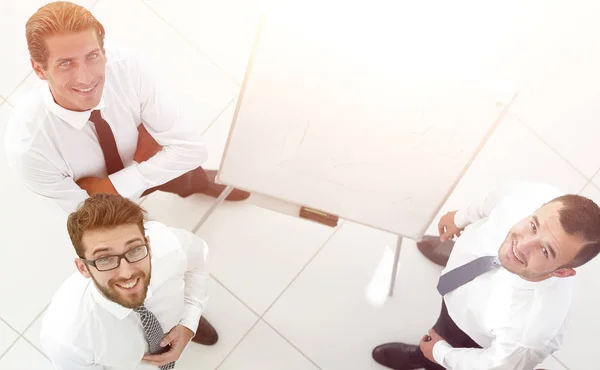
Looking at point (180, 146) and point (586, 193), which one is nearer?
point (180, 146)

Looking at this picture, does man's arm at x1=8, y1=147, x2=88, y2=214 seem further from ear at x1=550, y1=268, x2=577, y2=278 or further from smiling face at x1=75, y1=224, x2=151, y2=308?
ear at x1=550, y1=268, x2=577, y2=278

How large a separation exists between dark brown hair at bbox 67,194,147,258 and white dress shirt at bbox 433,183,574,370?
127 cm

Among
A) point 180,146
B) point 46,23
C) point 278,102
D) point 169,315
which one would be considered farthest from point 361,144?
point 46,23

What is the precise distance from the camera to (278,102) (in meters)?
1.85

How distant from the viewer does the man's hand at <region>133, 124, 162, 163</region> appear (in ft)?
6.69

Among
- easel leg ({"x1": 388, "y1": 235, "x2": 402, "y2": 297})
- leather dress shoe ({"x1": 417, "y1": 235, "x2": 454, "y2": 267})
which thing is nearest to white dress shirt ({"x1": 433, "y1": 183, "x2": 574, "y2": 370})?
easel leg ({"x1": 388, "y1": 235, "x2": 402, "y2": 297})

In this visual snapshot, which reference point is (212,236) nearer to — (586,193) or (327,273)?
(327,273)

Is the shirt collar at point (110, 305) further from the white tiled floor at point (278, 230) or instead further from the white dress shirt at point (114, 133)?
the white tiled floor at point (278, 230)

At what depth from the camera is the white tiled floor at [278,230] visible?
268 centimetres

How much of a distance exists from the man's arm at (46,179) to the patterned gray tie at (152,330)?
1.55 feet

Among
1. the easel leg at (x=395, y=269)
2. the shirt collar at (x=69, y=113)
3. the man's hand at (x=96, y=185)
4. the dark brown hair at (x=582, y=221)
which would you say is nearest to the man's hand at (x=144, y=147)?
the man's hand at (x=96, y=185)

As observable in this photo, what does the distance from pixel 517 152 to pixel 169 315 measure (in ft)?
6.59

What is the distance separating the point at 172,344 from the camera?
6.57 ft

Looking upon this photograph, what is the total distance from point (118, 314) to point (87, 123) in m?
0.63
